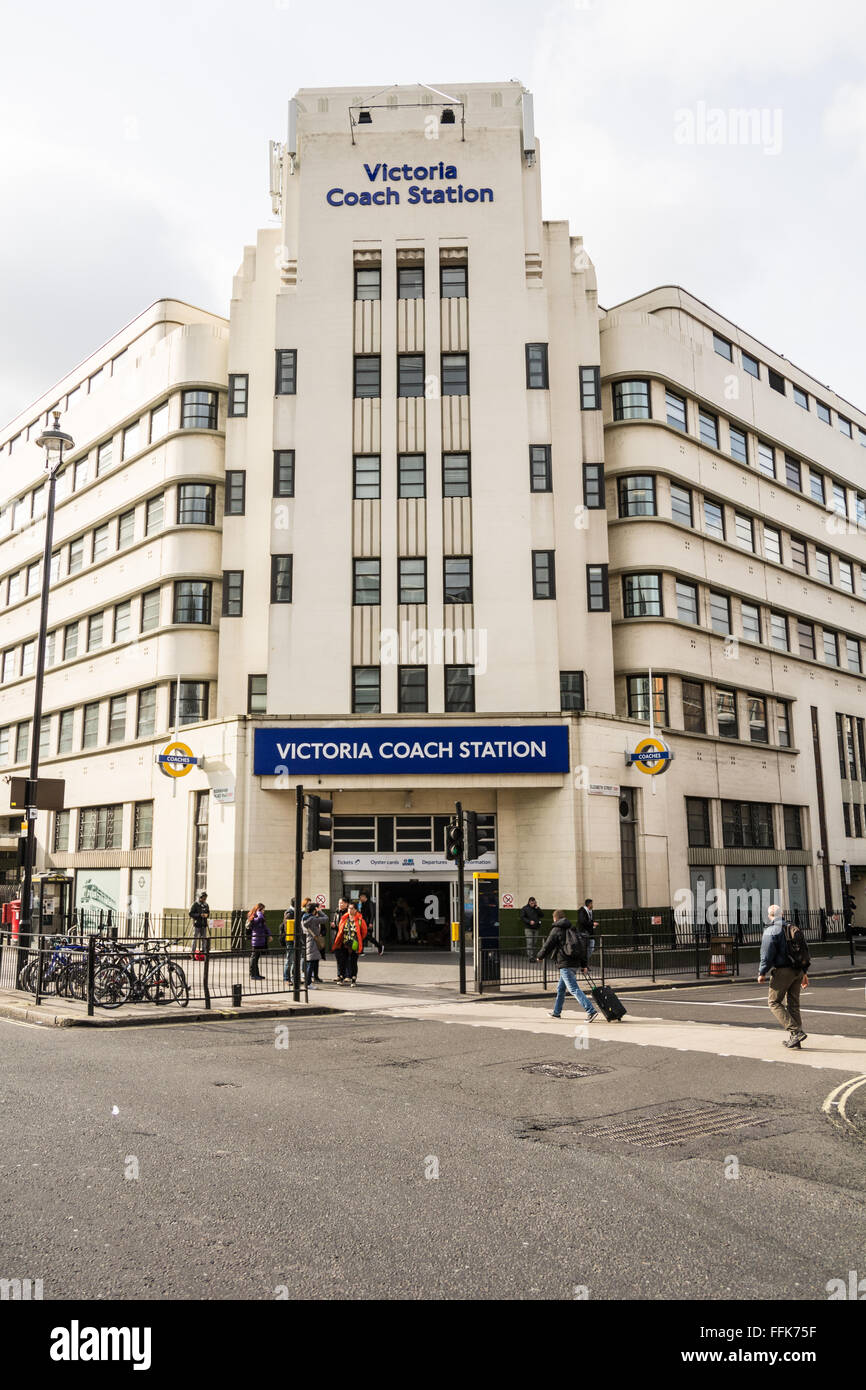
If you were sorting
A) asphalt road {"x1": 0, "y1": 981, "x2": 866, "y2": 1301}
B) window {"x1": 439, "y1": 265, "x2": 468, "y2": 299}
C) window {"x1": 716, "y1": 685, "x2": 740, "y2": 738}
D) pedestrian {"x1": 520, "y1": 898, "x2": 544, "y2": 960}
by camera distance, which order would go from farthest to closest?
window {"x1": 716, "y1": 685, "x2": 740, "y2": 738}, window {"x1": 439, "y1": 265, "x2": 468, "y2": 299}, pedestrian {"x1": 520, "y1": 898, "x2": 544, "y2": 960}, asphalt road {"x1": 0, "y1": 981, "x2": 866, "y2": 1301}

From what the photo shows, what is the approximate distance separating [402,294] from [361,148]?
5.39 m

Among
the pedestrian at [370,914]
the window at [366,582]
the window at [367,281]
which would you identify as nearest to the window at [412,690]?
the window at [366,582]

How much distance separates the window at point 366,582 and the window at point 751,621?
15.9 m

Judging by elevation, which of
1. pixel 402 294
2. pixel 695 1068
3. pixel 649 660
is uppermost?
pixel 402 294

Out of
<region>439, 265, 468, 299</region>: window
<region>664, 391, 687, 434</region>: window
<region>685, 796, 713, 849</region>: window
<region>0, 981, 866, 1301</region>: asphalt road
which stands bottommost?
<region>0, 981, 866, 1301</region>: asphalt road

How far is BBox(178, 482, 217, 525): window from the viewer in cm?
3484

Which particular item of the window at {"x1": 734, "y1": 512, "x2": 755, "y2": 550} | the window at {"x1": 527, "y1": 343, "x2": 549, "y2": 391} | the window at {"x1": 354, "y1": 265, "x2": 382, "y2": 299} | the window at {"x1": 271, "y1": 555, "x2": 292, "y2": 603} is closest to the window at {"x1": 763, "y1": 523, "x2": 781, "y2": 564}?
the window at {"x1": 734, "y1": 512, "x2": 755, "y2": 550}

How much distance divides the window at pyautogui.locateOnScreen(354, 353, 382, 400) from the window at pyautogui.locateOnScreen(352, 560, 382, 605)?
19.4 ft

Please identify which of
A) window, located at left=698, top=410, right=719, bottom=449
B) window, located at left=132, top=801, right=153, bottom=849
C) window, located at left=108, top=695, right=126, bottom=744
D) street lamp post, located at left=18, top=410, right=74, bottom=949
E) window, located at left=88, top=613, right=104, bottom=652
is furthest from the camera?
window, located at left=88, top=613, right=104, bottom=652

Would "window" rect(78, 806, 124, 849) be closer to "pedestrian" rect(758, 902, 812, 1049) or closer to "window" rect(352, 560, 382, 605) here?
"window" rect(352, 560, 382, 605)
